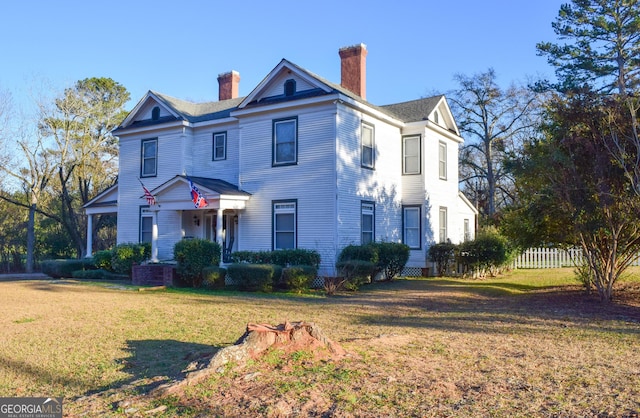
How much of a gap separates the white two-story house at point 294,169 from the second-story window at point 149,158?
1.7 inches

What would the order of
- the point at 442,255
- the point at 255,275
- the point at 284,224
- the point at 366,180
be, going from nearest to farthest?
the point at 255,275
the point at 284,224
the point at 366,180
the point at 442,255

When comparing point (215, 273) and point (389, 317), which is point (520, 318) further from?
point (215, 273)

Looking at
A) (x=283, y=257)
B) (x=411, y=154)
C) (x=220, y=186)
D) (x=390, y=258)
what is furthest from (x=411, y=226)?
(x=220, y=186)

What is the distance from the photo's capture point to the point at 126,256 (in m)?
21.2

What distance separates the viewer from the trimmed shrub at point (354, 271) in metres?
17.2

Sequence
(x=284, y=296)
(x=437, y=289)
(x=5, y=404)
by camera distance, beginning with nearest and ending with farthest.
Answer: (x=5, y=404) → (x=284, y=296) → (x=437, y=289)

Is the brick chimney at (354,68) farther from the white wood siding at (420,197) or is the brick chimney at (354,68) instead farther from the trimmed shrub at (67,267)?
the trimmed shrub at (67,267)

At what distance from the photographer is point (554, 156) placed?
13.5 metres

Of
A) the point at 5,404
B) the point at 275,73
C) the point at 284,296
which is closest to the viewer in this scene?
the point at 5,404

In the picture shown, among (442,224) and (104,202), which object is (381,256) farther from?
(104,202)

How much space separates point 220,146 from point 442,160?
9640 mm

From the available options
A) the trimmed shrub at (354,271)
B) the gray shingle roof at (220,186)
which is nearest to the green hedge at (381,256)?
the trimmed shrub at (354,271)

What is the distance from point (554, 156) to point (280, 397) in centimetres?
1046

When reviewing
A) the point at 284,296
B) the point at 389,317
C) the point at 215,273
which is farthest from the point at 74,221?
the point at 389,317
